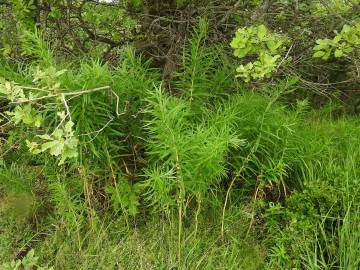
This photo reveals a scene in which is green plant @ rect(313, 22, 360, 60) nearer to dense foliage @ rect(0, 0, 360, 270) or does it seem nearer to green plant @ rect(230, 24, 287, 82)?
dense foliage @ rect(0, 0, 360, 270)

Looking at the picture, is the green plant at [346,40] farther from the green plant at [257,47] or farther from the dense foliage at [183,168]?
the green plant at [257,47]

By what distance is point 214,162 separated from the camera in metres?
2.60

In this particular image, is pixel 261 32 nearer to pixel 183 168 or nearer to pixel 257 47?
pixel 257 47

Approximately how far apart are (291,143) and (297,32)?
1.16 m

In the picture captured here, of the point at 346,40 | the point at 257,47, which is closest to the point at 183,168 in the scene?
the point at 257,47

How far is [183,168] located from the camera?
103 inches

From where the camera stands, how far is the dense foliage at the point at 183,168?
2678 millimetres

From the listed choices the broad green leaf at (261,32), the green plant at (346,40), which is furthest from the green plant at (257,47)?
the green plant at (346,40)

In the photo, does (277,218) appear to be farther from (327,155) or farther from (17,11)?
(17,11)

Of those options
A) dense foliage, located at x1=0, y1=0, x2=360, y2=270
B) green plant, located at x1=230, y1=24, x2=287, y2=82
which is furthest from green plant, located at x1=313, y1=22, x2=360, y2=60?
green plant, located at x1=230, y1=24, x2=287, y2=82

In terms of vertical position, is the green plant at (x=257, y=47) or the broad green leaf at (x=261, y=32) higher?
the broad green leaf at (x=261, y=32)

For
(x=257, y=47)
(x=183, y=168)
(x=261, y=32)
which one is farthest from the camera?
(x=257, y=47)

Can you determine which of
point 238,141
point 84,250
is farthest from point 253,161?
point 84,250

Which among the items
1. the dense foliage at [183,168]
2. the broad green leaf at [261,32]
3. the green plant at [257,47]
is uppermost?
the broad green leaf at [261,32]
